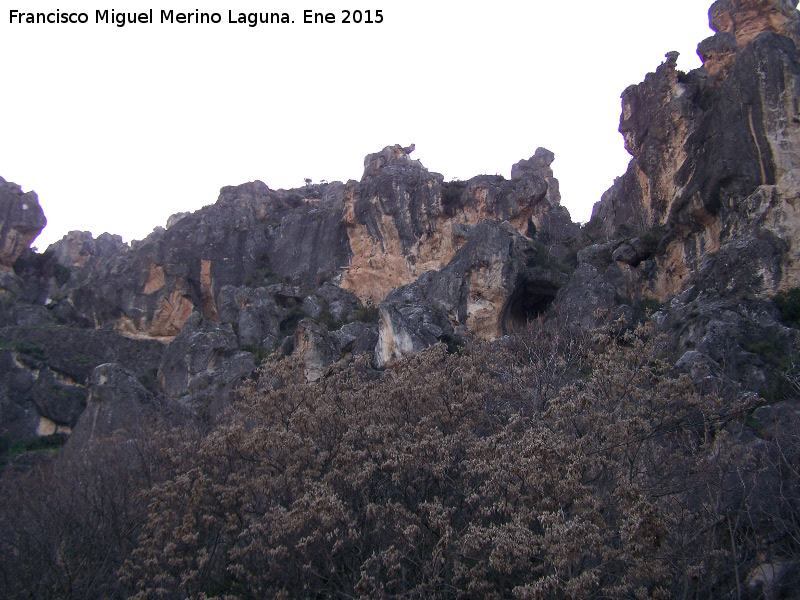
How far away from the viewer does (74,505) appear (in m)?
14.9

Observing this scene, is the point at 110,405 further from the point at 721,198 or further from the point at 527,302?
the point at 721,198

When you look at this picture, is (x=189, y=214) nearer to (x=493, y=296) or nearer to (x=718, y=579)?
(x=493, y=296)

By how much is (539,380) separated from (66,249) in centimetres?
6047

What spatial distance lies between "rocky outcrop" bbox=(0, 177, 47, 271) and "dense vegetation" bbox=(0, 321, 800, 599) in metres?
40.5

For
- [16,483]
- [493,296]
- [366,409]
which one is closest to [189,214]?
[493,296]

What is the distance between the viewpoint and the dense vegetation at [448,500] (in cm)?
862

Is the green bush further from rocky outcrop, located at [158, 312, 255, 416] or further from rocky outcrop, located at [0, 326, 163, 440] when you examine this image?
rocky outcrop, located at [0, 326, 163, 440]

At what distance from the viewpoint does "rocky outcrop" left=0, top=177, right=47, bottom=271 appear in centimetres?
4891

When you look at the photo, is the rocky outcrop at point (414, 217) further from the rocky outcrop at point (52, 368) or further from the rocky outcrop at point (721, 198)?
the rocky outcrop at point (52, 368)

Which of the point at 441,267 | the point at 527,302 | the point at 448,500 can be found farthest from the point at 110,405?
the point at 448,500

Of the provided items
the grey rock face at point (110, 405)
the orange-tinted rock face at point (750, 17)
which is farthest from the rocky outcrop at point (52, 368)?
the orange-tinted rock face at point (750, 17)

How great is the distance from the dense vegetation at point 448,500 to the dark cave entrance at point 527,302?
51.9 ft

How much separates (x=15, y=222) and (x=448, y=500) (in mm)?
49412

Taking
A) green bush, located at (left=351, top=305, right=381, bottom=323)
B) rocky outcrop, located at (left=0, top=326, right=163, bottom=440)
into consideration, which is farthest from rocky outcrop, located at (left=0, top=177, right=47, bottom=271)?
green bush, located at (left=351, top=305, right=381, bottom=323)
